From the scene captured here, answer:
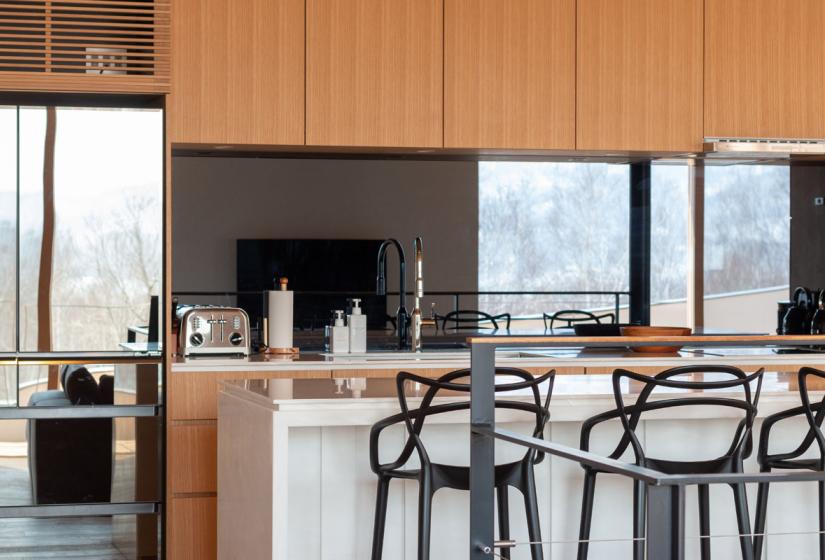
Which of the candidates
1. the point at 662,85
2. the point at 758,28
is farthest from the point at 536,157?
the point at 758,28

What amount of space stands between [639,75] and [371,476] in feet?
7.91

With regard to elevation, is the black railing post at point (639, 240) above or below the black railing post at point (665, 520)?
above

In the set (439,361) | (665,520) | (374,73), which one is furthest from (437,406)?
(374,73)

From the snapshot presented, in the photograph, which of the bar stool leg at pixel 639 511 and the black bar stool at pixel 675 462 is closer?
the black bar stool at pixel 675 462

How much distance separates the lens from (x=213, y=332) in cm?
431

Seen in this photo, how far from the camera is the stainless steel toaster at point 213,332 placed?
4281 mm

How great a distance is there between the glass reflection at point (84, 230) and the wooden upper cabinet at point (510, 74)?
4.17 feet

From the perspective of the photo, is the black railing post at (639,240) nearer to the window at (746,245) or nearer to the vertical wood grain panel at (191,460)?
the window at (746,245)

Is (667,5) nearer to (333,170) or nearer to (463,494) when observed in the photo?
(333,170)

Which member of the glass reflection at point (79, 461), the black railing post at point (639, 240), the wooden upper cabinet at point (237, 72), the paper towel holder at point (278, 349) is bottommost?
the glass reflection at point (79, 461)

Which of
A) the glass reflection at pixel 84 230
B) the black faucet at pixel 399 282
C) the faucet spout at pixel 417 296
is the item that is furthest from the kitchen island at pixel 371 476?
the black faucet at pixel 399 282

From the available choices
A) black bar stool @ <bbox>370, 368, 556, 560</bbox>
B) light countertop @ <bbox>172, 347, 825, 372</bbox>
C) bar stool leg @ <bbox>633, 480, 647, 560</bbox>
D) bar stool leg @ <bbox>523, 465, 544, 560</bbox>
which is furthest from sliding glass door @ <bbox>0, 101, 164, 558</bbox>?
bar stool leg @ <bbox>633, 480, 647, 560</bbox>

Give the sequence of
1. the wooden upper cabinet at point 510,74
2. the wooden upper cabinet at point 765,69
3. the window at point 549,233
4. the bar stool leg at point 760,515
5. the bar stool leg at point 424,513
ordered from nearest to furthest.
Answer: the bar stool leg at point 424,513 → the bar stool leg at point 760,515 → the wooden upper cabinet at point 510,74 → the wooden upper cabinet at point 765,69 → the window at point 549,233

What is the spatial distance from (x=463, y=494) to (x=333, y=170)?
202 centimetres
